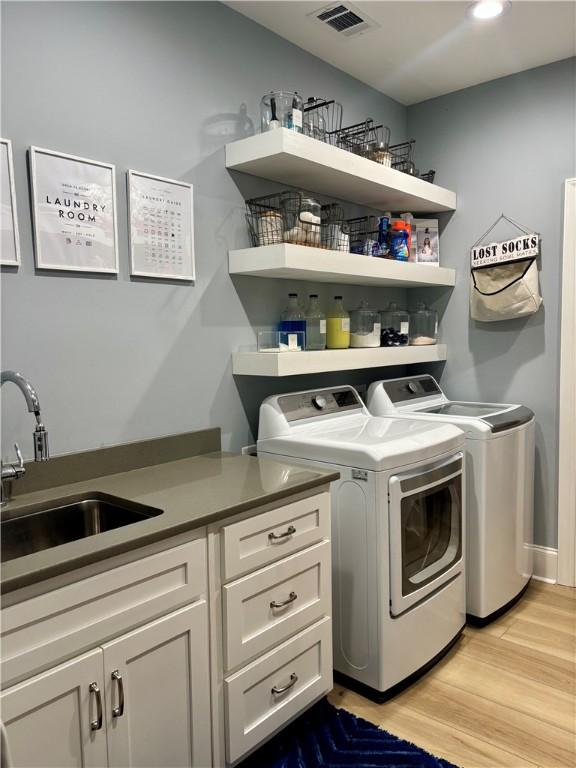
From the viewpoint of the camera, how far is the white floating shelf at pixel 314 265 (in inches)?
89.1

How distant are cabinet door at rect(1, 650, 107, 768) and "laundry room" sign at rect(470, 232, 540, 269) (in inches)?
107

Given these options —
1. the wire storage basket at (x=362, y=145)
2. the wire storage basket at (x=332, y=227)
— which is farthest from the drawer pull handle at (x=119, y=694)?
the wire storage basket at (x=362, y=145)

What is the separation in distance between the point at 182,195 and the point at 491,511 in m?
1.87

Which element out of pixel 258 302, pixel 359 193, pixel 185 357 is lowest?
pixel 185 357

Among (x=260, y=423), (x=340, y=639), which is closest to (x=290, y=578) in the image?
(x=340, y=639)

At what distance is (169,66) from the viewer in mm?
2176

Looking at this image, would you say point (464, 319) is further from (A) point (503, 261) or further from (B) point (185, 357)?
(B) point (185, 357)

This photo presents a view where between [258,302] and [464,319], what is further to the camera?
[464,319]

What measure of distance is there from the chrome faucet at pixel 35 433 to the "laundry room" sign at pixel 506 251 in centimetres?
248

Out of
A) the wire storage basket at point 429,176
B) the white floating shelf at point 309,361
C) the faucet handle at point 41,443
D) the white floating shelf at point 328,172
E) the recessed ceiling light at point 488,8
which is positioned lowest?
the faucet handle at point 41,443

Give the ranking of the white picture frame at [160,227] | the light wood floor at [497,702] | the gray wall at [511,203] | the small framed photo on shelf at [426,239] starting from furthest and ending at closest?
the small framed photo on shelf at [426,239]
the gray wall at [511,203]
the white picture frame at [160,227]
the light wood floor at [497,702]

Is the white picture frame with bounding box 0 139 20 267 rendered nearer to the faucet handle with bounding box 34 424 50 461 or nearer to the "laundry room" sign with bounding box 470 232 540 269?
the faucet handle with bounding box 34 424 50 461

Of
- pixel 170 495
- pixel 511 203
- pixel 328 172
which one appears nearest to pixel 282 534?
pixel 170 495

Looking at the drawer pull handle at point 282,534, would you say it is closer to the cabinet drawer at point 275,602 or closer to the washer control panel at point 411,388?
the cabinet drawer at point 275,602
